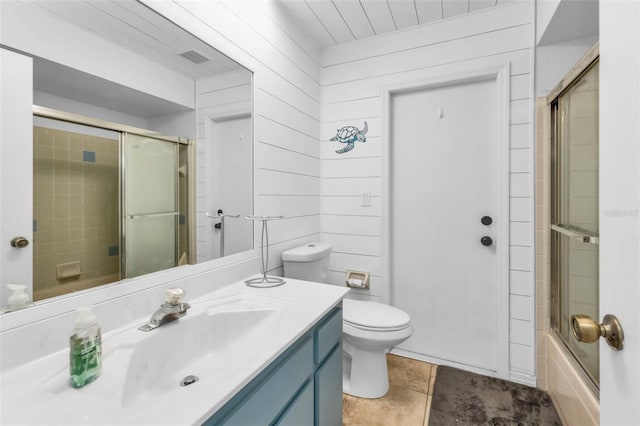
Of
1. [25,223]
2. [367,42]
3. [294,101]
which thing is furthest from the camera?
[367,42]

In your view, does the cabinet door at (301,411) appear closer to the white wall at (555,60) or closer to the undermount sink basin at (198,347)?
the undermount sink basin at (198,347)

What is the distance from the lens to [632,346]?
1.69ft

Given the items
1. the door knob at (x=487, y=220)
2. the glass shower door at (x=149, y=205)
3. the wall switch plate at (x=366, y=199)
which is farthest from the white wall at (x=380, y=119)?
the glass shower door at (x=149, y=205)

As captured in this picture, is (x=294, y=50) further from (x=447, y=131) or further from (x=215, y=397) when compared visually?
(x=215, y=397)

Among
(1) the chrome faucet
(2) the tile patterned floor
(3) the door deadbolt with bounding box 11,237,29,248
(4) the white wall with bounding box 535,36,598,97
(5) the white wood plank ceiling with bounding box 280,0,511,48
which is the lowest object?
(2) the tile patterned floor

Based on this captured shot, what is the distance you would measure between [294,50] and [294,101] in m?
0.35

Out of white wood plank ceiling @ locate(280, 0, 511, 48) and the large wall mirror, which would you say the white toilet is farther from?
white wood plank ceiling @ locate(280, 0, 511, 48)

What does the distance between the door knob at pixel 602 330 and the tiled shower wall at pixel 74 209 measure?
4.13 ft

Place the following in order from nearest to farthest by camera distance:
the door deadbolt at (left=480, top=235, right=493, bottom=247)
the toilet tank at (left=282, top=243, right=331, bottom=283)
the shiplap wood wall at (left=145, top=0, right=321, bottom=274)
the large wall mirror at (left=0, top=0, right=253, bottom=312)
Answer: the large wall mirror at (left=0, top=0, right=253, bottom=312), the shiplap wood wall at (left=145, top=0, right=321, bottom=274), the toilet tank at (left=282, top=243, right=331, bottom=283), the door deadbolt at (left=480, top=235, right=493, bottom=247)

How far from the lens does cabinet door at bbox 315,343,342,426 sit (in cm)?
119

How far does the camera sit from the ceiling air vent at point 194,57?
4.22 feet

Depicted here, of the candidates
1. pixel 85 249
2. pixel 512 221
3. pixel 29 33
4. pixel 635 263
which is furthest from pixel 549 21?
pixel 85 249

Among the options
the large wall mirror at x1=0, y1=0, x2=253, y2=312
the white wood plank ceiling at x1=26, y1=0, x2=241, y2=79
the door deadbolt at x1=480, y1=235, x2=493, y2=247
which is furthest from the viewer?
the door deadbolt at x1=480, y1=235, x2=493, y2=247

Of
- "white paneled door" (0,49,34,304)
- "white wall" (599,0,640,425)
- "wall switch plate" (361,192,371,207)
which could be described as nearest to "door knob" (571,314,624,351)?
"white wall" (599,0,640,425)
